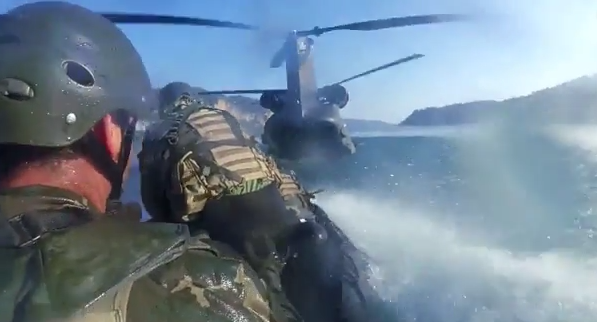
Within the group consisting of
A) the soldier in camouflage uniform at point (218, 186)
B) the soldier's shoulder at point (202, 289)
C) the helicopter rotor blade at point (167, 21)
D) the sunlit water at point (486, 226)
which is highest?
the soldier's shoulder at point (202, 289)

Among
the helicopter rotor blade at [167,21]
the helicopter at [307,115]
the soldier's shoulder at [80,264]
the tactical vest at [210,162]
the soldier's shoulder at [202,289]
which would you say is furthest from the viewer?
the helicopter at [307,115]

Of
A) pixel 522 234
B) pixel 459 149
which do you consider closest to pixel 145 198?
pixel 522 234

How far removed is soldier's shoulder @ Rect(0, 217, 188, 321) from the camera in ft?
4.34

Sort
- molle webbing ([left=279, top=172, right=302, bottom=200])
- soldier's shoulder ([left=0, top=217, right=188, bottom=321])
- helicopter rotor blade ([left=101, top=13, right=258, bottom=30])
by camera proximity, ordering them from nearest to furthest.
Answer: soldier's shoulder ([left=0, top=217, right=188, bottom=321]) < molle webbing ([left=279, top=172, right=302, bottom=200]) < helicopter rotor blade ([left=101, top=13, right=258, bottom=30])

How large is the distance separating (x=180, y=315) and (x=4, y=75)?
2.60 feet

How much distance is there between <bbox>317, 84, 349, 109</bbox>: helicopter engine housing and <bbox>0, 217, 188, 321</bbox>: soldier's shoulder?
1398 cm

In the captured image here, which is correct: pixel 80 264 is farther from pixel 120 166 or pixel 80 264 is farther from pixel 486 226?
pixel 486 226

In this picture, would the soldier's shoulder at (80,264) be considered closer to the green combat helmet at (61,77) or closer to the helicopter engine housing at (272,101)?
the green combat helmet at (61,77)

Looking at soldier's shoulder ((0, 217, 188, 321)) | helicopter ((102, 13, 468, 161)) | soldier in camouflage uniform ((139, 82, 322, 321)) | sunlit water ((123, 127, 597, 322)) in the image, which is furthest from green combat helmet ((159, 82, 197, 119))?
helicopter ((102, 13, 468, 161))

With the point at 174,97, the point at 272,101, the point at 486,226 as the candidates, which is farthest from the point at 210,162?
the point at 272,101

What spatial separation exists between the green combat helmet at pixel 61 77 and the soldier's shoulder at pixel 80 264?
1.27 ft

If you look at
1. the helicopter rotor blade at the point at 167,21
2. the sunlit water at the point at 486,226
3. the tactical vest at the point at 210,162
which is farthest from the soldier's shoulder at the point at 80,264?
the helicopter rotor blade at the point at 167,21

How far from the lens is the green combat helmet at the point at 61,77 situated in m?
1.78

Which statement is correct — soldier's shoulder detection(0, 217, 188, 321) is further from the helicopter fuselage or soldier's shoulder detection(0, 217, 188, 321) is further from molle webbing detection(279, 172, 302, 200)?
the helicopter fuselage
